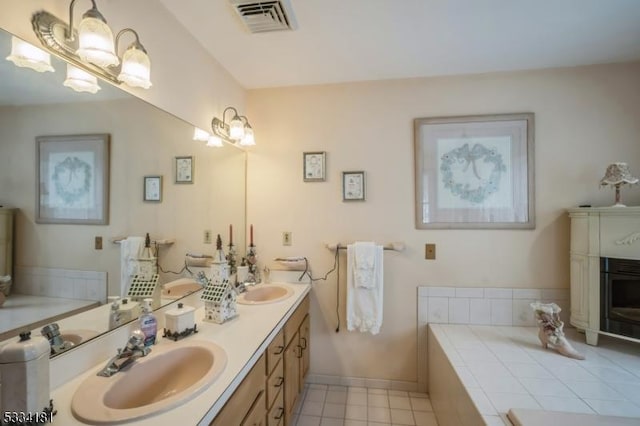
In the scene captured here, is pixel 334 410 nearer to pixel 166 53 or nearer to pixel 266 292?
pixel 266 292

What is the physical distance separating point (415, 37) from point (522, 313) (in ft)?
6.83

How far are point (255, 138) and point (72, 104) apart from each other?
1445mm

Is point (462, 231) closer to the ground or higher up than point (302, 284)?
higher up

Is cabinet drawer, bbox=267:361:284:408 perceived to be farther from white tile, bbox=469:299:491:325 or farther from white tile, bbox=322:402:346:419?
white tile, bbox=469:299:491:325

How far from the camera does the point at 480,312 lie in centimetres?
210

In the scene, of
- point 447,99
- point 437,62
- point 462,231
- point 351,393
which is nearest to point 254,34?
point 437,62

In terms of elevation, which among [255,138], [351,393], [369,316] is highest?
[255,138]

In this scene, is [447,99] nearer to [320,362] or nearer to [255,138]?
[255,138]

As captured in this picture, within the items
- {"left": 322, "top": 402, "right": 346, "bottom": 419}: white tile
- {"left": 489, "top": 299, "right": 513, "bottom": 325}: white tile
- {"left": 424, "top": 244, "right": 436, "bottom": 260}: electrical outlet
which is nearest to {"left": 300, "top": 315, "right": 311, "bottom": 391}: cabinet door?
{"left": 322, "top": 402, "right": 346, "bottom": 419}: white tile

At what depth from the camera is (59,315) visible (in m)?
0.99

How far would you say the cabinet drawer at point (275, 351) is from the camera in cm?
137

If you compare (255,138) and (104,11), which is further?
(255,138)

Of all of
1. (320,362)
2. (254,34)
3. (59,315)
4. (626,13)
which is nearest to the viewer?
(59,315)

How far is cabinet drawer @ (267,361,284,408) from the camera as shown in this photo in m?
1.37
